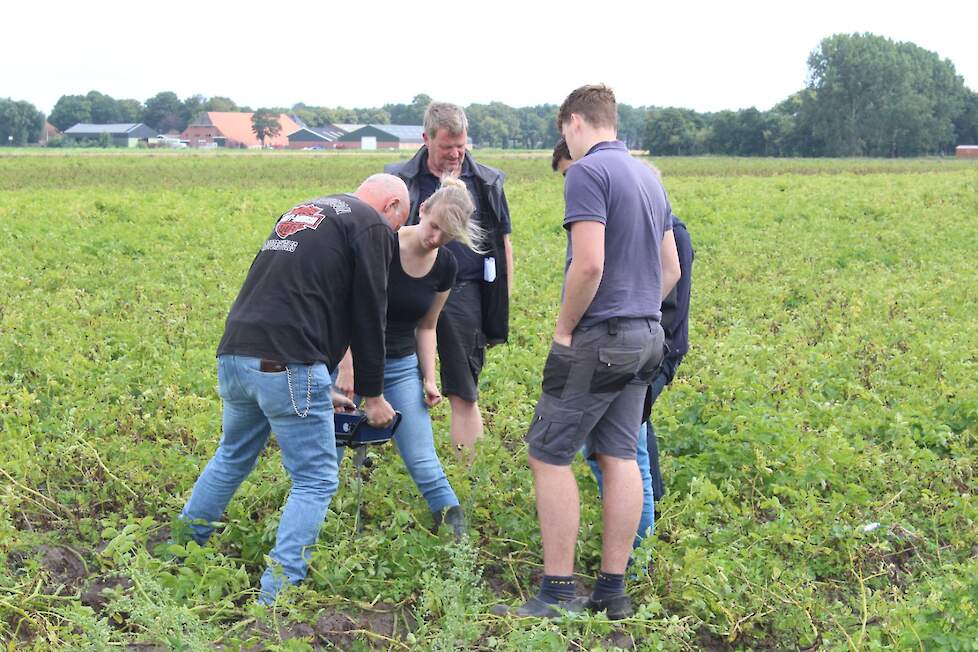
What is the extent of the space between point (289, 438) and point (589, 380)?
118 cm

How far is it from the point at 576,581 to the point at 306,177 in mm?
35785

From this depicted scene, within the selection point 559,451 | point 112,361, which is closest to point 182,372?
point 112,361

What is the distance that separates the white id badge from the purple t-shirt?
52.7 inches

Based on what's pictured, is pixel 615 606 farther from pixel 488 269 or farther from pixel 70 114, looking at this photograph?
pixel 70 114

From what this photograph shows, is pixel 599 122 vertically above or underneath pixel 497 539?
above

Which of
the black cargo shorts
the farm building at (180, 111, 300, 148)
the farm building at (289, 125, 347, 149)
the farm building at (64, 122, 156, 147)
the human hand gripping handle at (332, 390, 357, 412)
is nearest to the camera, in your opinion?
the black cargo shorts

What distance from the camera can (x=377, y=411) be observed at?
164 inches

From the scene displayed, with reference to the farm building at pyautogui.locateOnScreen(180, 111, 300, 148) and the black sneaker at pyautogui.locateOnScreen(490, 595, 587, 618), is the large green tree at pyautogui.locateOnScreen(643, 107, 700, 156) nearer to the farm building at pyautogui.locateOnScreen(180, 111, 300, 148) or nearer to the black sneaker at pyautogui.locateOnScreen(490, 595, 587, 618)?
the farm building at pyautogui.locateOnScreen(180, 111, 300, 148)

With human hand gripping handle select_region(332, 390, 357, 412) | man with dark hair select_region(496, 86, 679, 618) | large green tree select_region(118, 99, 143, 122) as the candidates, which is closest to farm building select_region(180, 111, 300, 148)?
large green tree select_region(118, 99, 143, 122)

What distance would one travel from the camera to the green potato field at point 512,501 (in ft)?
12.2

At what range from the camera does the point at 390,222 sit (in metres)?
4.18

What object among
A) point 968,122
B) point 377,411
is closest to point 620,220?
point 377,411

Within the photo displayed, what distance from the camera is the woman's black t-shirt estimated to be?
4.45 meters

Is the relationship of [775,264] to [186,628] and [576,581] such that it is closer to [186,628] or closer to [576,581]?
[576,581]
